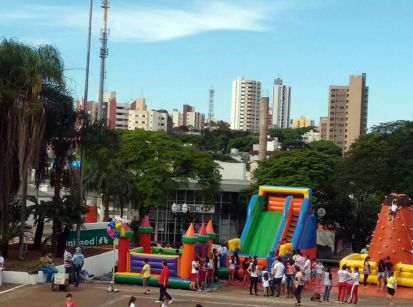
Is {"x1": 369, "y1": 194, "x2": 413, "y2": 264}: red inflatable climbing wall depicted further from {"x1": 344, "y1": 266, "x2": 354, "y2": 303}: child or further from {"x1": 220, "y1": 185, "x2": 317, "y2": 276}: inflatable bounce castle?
{"x1": 344, "y1": 266, "x2": 354, "y2": 303}: child

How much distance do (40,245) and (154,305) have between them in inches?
467

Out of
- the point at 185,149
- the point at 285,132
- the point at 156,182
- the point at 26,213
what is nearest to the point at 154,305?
the point at 26,213

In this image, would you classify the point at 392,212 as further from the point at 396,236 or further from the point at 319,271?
the point at 319,271

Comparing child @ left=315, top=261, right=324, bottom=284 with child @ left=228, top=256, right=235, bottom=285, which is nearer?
child @ left=228, top=256, right=235, bottom=285

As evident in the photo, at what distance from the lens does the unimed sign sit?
3167 cm

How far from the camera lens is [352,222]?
52.7 metres

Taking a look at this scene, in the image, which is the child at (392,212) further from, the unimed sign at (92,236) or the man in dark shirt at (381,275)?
the unimed sign at (92,236)

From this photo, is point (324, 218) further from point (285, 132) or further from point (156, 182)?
point (285, 132)

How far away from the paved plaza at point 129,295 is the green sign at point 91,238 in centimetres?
566

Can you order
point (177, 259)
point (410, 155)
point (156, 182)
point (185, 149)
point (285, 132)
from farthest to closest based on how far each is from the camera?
point (285, 132) < point (185, 149) < point (156, 182) < point (410, 155) < point (177, 259)

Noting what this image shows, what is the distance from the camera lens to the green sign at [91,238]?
31.6 metres

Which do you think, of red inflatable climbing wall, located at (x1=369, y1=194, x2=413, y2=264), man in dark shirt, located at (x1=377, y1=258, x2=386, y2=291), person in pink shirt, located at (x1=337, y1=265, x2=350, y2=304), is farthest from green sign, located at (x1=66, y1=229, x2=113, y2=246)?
man in dark shirt, located at (x1=377, y1=258, x2=386, y2=291)

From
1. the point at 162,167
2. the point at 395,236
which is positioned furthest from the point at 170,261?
the point at 162,167

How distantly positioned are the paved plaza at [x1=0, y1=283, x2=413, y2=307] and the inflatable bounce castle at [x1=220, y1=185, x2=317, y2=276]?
5598mm
